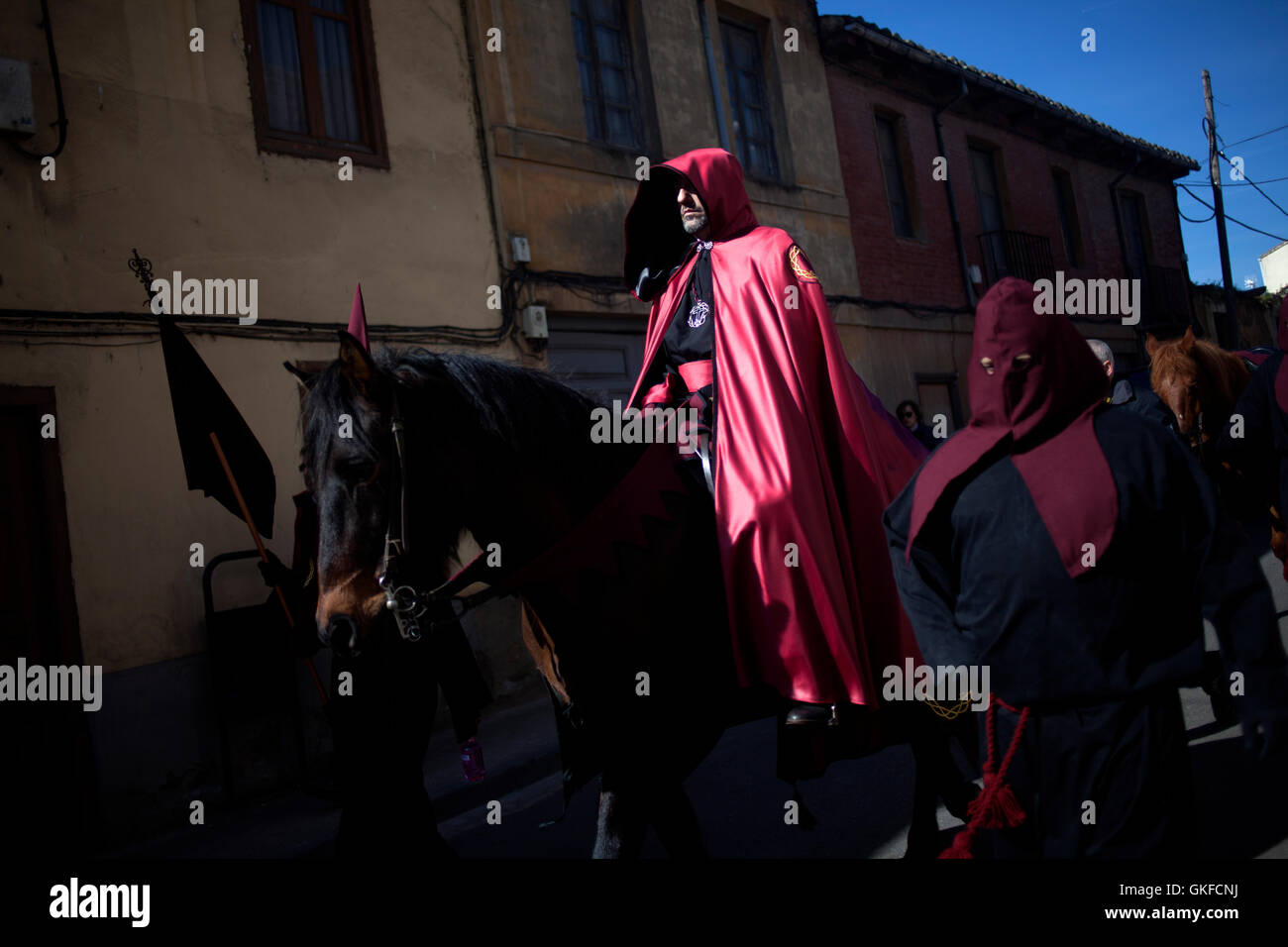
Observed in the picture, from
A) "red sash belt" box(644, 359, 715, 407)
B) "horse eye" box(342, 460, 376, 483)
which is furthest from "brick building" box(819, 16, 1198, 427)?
"horse eye" box(342, 460, 376, 483)

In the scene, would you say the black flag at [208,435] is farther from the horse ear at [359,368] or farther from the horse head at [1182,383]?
the horse head at [1182,383]

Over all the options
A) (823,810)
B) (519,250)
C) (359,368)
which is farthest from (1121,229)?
(359,368)

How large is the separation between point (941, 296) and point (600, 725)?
45.8ft

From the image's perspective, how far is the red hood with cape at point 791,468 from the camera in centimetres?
317

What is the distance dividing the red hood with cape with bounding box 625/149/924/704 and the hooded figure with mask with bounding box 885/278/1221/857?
72cm

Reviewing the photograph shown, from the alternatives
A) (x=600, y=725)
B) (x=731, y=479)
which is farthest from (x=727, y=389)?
(x=600, y=725)

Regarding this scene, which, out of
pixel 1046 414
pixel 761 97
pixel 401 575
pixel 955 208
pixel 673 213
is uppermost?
pixel 761 97

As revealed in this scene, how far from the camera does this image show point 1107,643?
2205 millimetres

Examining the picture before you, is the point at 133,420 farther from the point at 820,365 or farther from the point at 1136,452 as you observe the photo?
the point at 1136,452

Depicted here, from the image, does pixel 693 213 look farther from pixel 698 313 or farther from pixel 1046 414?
pixel 1046 414

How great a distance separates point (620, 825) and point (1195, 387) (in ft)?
23.6

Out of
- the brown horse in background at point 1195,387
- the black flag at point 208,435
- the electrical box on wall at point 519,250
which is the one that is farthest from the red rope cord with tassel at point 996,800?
the electrical box on wall at point 519,250

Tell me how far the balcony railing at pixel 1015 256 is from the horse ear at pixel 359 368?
1527 cm

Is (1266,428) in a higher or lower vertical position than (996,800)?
higher
